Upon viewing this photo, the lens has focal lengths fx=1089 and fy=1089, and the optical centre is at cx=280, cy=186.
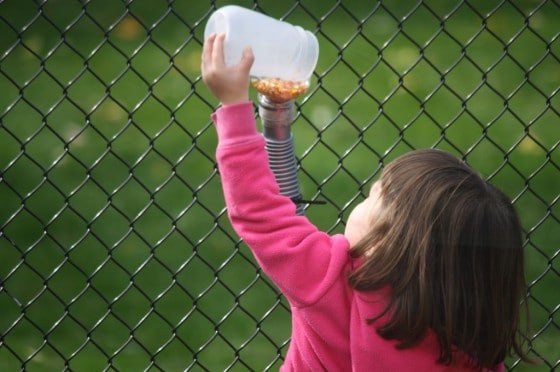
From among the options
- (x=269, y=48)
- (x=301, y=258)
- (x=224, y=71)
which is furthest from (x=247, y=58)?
(x=301, y=258)

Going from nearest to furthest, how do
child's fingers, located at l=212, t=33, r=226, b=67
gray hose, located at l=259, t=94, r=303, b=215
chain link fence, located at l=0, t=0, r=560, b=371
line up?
child's fingers, located at l=212, t=33, r=226, b=67 → gray hose, located at l=259, t=94, r=303, b=215 → chain link fence, located at l=0, t=0, r=560, b=371

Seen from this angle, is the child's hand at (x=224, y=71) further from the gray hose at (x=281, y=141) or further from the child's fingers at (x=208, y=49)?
the gray hose at (x=281, y=141)

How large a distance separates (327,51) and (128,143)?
1.30m

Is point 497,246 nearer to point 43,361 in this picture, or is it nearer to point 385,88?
point 43,361

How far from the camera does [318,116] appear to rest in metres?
5.18

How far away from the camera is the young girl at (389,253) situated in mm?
2100

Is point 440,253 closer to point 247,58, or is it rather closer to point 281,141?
point 281,141

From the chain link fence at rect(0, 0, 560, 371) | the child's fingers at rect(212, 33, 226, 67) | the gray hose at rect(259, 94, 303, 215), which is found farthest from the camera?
the chain link fence at rect(0, 0, 560, 371)

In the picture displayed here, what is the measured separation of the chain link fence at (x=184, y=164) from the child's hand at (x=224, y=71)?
1.01 meters

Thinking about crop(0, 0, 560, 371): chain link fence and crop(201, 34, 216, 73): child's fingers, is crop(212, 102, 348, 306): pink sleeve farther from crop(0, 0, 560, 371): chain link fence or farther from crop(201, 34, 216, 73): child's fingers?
crop(0, 0, 560, 371): chain link fence

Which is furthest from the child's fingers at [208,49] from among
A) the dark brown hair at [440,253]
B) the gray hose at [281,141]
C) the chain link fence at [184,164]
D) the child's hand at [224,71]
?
the chain link fence at [184,164]

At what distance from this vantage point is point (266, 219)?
2113 mm

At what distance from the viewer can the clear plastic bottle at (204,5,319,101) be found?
217 cm

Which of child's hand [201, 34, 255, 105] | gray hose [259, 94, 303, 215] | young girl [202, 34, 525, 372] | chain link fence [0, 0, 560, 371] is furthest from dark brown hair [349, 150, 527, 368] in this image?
chain link fence [0, 0, 560, 371]
